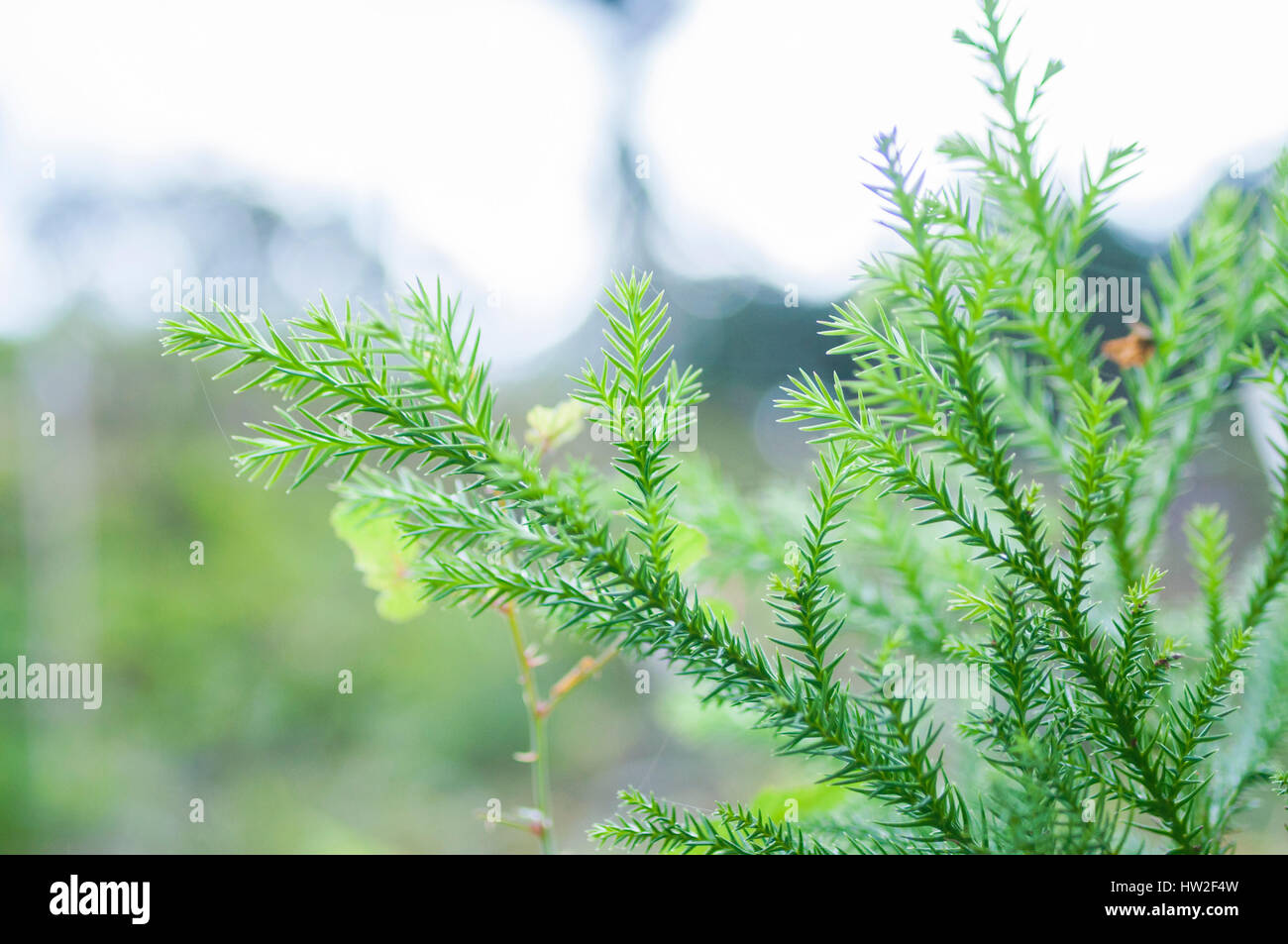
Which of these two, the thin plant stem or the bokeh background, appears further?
the bokeh background

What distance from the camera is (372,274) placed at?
4.85ft

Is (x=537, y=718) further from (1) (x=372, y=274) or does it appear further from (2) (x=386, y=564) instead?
(1) (x=372, y=274)

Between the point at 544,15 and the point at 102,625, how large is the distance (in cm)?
168

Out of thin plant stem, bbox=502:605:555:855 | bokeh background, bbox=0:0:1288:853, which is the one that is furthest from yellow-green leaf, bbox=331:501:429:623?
bokeh background, bbox=0:0:1288:853

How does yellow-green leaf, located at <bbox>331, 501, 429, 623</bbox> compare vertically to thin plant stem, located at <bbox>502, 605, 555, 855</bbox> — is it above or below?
above

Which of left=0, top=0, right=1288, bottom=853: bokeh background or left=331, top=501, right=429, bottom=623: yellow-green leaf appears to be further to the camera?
left=0, top=0, right=1288, bottom=853: bokeh background

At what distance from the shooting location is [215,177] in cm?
161

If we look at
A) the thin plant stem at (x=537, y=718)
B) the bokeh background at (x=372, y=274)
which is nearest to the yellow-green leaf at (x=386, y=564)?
the thin plant stem at (x=537, y=718)

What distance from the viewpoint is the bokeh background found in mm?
511

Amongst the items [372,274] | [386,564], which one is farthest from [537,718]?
[372,274]

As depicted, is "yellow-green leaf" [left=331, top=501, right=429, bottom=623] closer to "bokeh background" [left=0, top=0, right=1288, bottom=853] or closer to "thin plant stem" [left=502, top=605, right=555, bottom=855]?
"thin plant stem" [left=502, top=605, right=555, bottom=855]
